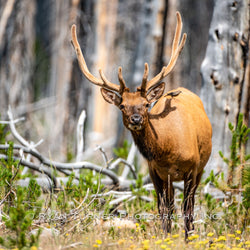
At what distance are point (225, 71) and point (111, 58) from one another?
14.1 m

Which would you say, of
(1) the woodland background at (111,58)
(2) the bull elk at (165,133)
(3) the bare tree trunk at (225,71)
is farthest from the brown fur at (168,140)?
(3) the bare tree trunk at (225,71)

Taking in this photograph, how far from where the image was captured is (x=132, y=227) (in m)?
5.77

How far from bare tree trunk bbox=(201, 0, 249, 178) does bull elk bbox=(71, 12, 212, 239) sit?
1.55m

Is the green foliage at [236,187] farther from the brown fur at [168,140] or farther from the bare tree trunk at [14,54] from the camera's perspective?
the bare tree trunk at [14,54]

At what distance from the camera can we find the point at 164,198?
18.7ft

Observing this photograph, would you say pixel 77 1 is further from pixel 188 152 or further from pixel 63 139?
pixel 188 152

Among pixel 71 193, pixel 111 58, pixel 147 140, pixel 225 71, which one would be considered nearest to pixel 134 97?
pixel 147 140

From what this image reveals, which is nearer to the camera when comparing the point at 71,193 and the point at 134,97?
the point at 134,97

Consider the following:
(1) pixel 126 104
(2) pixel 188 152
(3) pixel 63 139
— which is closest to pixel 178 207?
(2) pixel 188 152

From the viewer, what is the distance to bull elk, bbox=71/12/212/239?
17.5ft

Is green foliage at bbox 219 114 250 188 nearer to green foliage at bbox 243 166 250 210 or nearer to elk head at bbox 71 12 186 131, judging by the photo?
green foliage at bbox 243 166 250 210

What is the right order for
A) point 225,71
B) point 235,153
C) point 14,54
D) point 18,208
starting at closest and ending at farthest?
point 18,208 < point 235,153 < point 225,71 < point 14,54

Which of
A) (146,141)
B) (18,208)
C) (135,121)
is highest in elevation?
(135,121)

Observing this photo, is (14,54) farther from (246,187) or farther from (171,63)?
(246,187)
